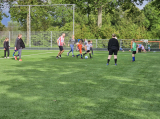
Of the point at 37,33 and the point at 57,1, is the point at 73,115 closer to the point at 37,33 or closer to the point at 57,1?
the point at 37,33

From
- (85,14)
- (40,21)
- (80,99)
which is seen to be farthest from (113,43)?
(40,21)

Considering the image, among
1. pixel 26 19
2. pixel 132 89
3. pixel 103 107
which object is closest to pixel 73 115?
pixel 103 107

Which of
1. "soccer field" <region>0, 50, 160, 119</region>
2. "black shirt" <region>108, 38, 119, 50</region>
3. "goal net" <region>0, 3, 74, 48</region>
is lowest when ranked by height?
"soccer field" <region>0, 50, 160, 119</region>

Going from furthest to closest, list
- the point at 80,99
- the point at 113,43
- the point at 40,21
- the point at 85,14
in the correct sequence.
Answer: the point at 40,21 < the point at 85,14 < the point at 113,43 < the point at 80,99

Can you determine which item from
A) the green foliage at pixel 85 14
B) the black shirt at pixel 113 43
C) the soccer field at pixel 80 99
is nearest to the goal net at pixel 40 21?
the green foliage at pixel 85 14

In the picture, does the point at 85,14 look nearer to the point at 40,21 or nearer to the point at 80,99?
the point at 40,21

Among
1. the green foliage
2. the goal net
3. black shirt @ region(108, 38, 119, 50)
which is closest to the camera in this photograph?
black shirt @ region(108, 38, 119, 50)

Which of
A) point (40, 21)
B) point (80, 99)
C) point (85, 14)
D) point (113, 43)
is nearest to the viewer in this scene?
point (80, 99)

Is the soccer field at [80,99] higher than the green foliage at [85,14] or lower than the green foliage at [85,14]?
lower

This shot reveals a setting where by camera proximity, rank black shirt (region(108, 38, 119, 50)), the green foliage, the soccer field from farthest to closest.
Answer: the green foliage → black shirt (region(108, 38, 119, 50)) → the soccer field

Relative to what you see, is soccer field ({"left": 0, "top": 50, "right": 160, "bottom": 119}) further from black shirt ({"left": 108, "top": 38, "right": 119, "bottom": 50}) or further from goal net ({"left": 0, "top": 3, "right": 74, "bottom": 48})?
goal net ({"left": 0, "top": 3, "right": 74, "bottom": 48})

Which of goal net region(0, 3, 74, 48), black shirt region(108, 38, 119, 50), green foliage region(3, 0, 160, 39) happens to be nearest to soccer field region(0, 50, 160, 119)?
black shirt region(108, 38, 119, 50)

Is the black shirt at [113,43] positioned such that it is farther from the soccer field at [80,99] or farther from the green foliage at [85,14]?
the green foliage at [85,14]

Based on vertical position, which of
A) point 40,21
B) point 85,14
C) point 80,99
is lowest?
point 80,99
